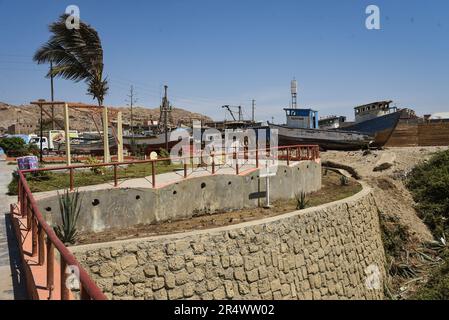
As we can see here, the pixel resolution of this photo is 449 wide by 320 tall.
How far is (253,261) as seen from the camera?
27.2ft

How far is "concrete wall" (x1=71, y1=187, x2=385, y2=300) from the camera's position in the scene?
21.4ft

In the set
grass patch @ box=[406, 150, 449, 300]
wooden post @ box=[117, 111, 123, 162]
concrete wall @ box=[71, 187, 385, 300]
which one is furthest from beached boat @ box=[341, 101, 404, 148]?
wooden post @ box=[117, 111, 123, 162]

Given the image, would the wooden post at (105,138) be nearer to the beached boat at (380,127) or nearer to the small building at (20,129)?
the beached boat at (380,127)

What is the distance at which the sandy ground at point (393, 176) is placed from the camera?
51.4 ft

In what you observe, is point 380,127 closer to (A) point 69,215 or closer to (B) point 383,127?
(B) point 383,127

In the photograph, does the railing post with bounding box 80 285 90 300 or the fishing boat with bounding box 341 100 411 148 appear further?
the fishing boat with bounding box 341 100 411 148

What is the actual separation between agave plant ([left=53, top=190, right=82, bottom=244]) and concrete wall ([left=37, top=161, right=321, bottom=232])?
0.18 metres

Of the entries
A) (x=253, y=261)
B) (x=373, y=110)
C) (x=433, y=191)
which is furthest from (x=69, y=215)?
(x=373, y=110)

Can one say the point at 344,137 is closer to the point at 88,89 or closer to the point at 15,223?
the point at 88,89

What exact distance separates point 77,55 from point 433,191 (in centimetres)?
1790

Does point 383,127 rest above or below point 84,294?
above

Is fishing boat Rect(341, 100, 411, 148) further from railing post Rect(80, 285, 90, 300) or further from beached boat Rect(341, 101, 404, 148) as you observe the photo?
railing post Rect(80, 285, 90, 300)

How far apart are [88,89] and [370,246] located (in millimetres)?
13056
